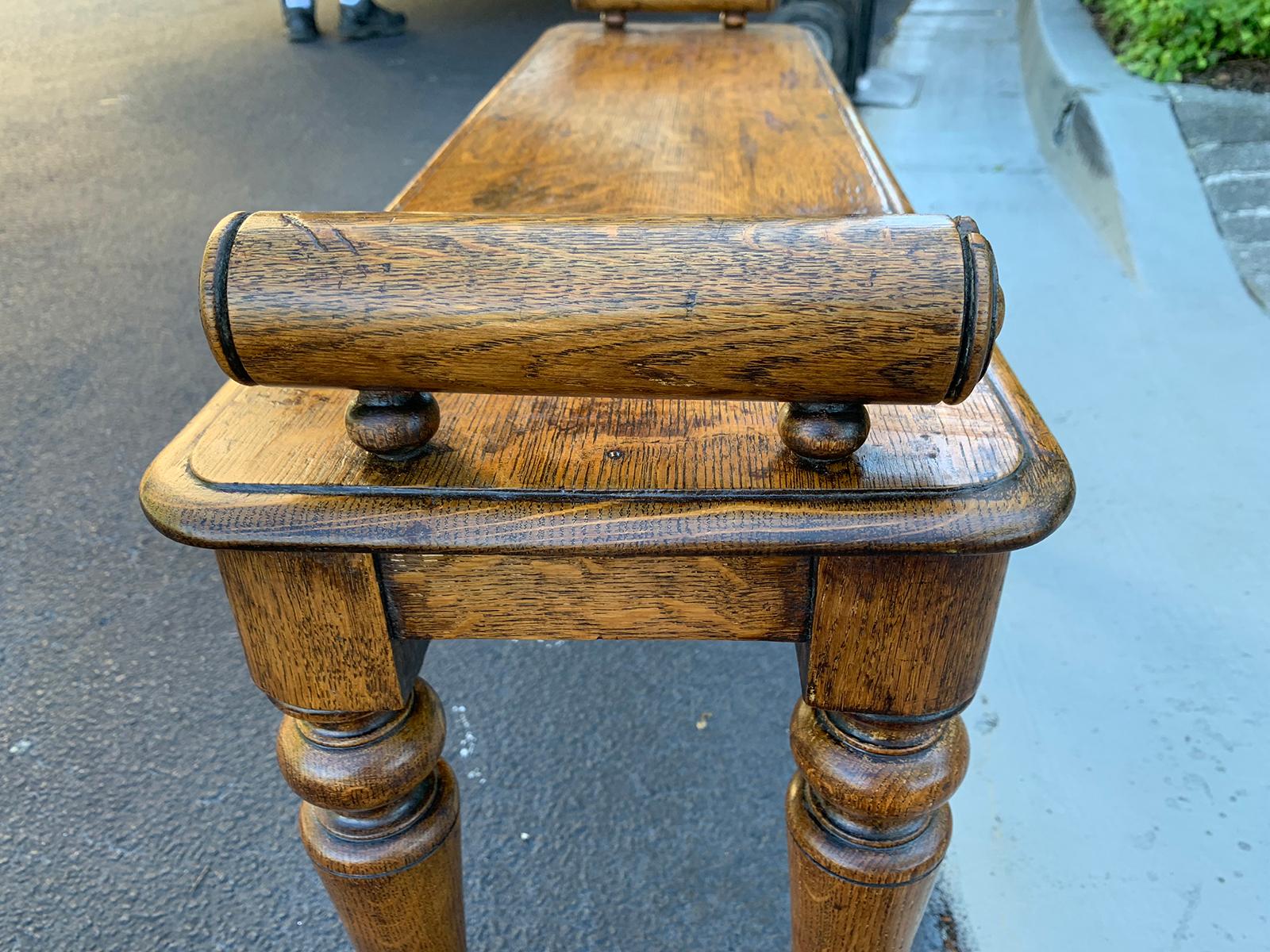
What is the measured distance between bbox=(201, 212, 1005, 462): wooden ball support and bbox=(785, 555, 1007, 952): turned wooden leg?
105 mm

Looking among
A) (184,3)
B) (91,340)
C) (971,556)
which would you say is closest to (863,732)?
(971,556)

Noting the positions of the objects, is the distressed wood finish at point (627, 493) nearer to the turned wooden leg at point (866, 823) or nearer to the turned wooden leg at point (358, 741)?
the turned wooden leg at point (358, 741)

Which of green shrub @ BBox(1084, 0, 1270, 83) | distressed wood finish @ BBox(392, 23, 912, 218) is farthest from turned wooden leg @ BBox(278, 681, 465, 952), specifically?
green shrub @ BBox(1084, 0, 1270, 83)

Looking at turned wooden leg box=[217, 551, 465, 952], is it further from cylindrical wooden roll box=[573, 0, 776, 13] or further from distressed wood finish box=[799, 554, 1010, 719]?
cylindrical wooden roll box=[573, 0, 776, 13]

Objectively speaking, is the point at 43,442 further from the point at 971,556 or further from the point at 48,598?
the point at 971,556

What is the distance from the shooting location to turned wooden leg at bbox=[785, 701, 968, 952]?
1.56 feet

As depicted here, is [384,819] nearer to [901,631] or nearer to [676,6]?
[901,631]

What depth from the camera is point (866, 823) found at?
0.49 metres

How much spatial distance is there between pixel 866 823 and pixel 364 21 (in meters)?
3.55

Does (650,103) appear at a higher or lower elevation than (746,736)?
higher

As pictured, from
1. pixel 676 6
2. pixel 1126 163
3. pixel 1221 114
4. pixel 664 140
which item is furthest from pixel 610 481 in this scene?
pixel 1221 114

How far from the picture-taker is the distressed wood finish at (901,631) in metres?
0.42

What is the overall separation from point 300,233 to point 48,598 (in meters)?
0.95

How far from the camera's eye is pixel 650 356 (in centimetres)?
34
